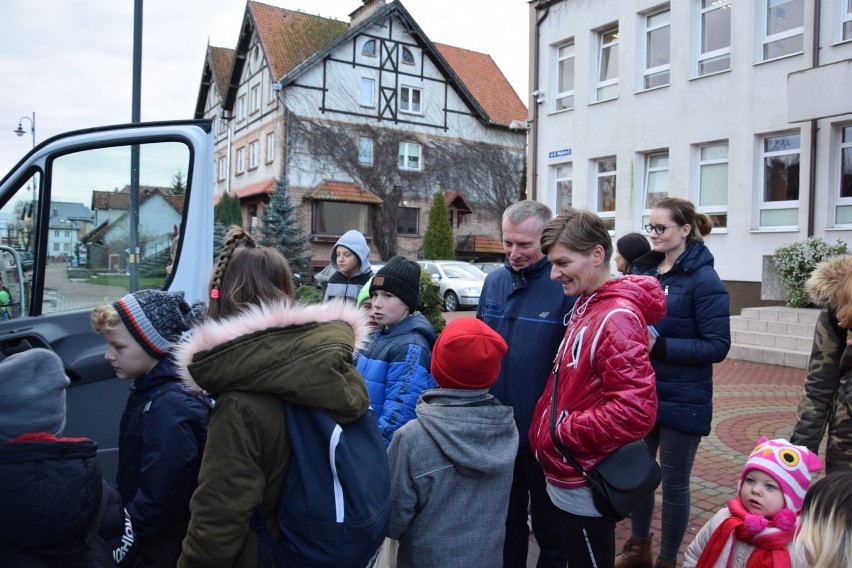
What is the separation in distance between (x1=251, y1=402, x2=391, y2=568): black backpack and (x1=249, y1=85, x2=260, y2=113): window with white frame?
1255 inches

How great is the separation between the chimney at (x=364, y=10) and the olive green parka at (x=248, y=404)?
3237cm

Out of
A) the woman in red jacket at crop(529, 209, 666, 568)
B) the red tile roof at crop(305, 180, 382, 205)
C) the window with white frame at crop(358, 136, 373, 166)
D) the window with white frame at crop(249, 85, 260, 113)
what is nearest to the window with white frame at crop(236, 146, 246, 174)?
the window with white frame at crop(249, 85, 260, 113)

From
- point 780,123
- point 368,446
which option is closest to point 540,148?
point 780,123

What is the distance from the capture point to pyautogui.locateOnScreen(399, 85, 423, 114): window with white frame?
32000 mm

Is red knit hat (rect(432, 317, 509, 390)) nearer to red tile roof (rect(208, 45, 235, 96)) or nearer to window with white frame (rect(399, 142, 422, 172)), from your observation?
window with white frame (rect(399, 142, 422, 172))

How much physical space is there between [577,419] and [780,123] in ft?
45.3

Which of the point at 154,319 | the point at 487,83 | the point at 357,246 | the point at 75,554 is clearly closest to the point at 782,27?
the point at 357,246

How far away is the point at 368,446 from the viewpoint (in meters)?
2.02

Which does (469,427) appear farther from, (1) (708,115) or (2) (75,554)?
(1) (708,115)

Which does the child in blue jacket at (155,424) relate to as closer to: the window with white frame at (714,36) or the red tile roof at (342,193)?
the window with white frame at (714,36)

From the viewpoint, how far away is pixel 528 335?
312 centimetres

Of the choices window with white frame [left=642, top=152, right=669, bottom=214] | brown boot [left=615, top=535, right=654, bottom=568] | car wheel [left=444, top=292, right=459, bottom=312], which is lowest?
brown boot [left=615, top=535, right=654, bottom=568]

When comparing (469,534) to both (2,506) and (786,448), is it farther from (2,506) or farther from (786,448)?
(2,506)

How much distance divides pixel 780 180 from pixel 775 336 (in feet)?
15.2
